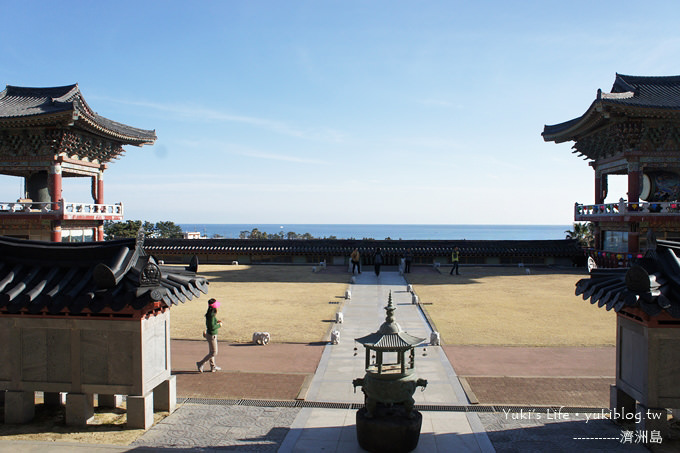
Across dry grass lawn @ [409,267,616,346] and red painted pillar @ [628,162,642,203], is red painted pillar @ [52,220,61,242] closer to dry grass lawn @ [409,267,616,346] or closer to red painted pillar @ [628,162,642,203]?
dry grass lawn @ [409,267,616,346]

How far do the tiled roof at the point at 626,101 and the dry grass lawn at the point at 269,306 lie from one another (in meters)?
17.9

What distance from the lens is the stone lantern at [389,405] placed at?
23.8ft

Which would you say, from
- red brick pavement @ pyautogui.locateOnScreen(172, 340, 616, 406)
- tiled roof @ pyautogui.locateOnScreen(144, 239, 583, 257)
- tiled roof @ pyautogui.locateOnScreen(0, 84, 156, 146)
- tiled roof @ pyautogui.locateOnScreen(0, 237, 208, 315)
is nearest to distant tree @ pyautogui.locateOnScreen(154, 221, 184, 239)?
tiled roof @ pyautogui.locateOnScreen(144, 239, 583, 257)

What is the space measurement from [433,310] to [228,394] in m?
11.2

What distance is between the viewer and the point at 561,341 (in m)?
14.5

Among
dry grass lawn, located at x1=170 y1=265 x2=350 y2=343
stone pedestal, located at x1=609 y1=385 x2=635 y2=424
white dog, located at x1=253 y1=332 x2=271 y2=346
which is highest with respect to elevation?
stone pedestal, located at x1=609 y1=385 x2=635 y2=424

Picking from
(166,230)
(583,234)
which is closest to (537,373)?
(583,234)

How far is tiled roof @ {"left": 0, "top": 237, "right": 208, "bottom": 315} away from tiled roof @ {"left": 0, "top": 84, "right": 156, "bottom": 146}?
21726 millimetres

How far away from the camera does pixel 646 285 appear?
7.01 m

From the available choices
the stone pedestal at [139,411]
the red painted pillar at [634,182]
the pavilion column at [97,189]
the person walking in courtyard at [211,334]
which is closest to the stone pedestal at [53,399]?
the stone pedestal at [139,411]

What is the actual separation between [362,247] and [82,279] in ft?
111

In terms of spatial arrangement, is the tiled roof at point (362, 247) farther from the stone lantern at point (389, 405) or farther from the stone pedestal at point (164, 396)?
the stone lantern at point (389, 405)

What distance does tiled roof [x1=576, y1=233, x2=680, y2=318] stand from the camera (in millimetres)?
7027

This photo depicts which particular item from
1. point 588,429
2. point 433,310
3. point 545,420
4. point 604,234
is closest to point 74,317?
point 545,420
